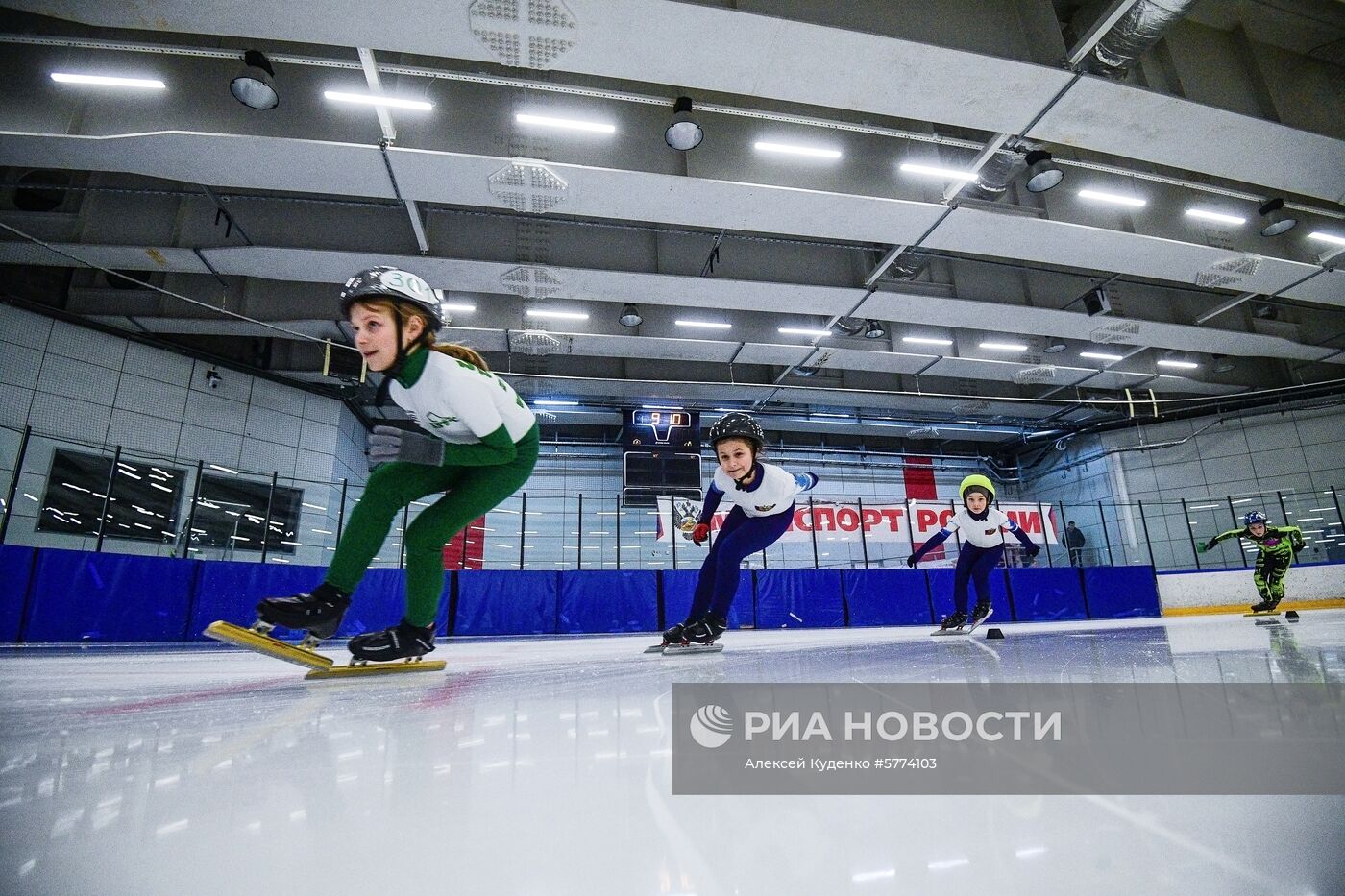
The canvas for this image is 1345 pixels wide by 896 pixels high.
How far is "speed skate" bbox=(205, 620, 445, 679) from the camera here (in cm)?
219

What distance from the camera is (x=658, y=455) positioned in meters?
15.2

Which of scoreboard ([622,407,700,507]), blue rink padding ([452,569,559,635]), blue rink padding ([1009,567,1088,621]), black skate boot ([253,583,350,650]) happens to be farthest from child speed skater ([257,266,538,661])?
blue rink padding ([1009,567,1088,621])

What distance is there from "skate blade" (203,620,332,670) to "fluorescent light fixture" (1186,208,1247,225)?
12.7 meters

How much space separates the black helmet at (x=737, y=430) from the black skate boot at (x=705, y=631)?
1073mm

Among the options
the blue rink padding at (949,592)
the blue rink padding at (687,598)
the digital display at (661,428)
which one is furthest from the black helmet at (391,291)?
the digital display at (661,428)

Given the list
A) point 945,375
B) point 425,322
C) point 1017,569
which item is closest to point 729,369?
point 945,375

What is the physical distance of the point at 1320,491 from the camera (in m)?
15.3

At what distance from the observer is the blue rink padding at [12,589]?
6.26 meters

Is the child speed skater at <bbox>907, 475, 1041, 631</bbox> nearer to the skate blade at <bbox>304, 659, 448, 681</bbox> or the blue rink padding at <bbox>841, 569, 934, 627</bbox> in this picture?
the skate blade at <bbox>304, 659, 448, 681</bbox>

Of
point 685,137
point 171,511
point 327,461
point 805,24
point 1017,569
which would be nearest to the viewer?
point 805,24

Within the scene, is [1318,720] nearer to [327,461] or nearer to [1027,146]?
[1027,146]

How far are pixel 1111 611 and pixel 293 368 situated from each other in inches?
742

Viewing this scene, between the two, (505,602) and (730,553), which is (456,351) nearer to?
(730,553)

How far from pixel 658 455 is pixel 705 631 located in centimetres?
1170
